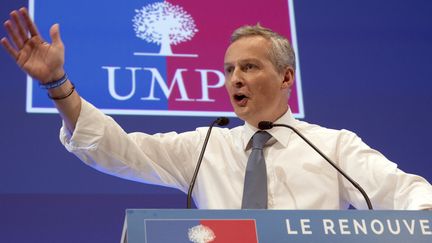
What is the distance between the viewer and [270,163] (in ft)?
7.52

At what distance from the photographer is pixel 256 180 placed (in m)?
2.19

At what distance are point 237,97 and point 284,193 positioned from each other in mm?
327

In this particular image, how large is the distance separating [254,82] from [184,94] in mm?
590

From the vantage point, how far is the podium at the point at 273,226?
145cm

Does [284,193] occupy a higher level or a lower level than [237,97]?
lower

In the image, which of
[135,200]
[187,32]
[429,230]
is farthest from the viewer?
[187,32]

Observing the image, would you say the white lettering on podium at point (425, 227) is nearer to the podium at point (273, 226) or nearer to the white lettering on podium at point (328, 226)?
the podium at point (273, 226)

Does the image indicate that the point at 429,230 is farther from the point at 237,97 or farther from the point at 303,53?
the point at 303,53

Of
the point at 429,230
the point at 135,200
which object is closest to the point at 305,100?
the point at 135,200

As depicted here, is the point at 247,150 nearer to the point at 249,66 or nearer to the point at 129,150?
the point at 249,66

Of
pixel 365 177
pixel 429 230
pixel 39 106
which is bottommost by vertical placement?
pixel 429 230

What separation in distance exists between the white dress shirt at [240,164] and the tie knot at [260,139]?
2 cm

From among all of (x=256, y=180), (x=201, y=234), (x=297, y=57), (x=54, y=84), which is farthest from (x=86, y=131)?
(x=297, y=57)

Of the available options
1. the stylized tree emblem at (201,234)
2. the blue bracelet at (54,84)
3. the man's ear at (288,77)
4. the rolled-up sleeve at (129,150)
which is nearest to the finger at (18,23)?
the blue bracelet at (54,84)
